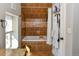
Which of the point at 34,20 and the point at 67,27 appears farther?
the point at 34,20

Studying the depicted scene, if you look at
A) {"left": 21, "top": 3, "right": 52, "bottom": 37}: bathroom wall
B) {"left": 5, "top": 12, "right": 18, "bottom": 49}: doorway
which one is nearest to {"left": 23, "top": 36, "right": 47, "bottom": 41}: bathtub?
{"left": 21, "top": 3, "right": 52, "bottom": 37}: bathroom wall

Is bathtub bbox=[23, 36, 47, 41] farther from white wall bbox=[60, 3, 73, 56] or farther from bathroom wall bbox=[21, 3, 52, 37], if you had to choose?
white wall bbox=[60, 3, 73, 56]

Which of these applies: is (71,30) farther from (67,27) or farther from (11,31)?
(11,31)

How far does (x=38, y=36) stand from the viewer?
1605 millimetres

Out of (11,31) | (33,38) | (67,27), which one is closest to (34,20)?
(33,38)

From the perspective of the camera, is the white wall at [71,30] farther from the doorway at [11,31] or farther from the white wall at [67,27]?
the doorway at [11,31]

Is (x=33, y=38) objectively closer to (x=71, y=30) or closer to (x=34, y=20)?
(x=34, y=20)

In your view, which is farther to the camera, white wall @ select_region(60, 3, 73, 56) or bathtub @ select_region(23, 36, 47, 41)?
bathtub @ select_region(23, 36, 47, 41)

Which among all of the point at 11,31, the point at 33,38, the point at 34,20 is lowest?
the point at 33,38

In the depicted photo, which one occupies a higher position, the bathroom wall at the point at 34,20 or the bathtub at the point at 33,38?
the bathroom wall at the point at 34,20

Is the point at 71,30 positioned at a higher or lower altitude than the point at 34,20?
lower

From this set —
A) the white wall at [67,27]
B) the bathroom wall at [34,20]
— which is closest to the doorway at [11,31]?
the bathroom wall at [34,20]

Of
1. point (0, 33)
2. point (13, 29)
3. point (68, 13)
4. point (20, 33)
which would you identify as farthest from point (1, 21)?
point (68, 13)

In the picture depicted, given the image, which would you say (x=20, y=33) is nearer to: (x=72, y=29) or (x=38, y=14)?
(x=38, y=14)
